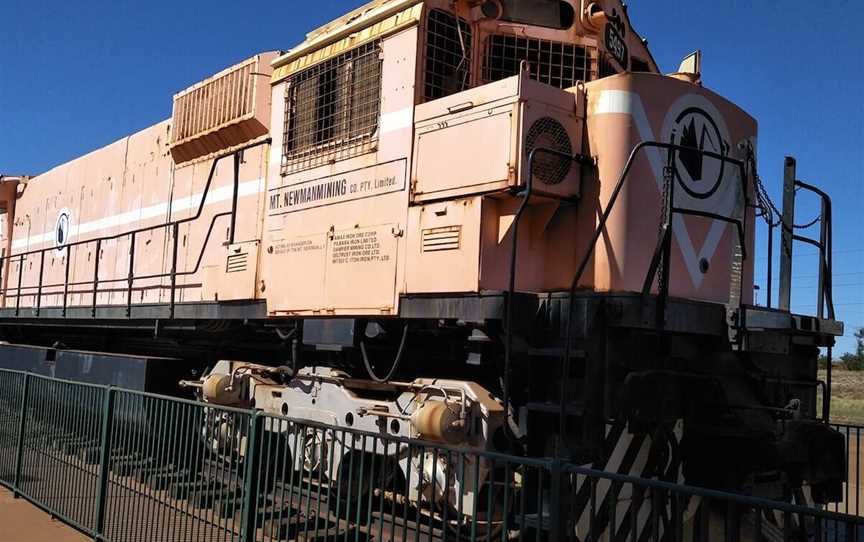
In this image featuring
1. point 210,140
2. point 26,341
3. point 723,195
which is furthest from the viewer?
point 26,341

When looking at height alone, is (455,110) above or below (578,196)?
above

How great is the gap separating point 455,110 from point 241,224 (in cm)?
328

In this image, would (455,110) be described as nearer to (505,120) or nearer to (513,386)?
(505,120)

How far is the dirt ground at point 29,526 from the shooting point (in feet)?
22.0

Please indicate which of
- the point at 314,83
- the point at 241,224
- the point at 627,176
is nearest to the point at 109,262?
the point at 241,224

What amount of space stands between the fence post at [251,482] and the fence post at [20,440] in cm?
446

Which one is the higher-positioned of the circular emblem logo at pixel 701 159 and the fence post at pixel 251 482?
the circular emblem logo at pixel 701 159

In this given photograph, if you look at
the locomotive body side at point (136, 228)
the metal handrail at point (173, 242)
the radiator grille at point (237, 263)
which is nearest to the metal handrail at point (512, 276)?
the locomotive body side at point (136, 228)

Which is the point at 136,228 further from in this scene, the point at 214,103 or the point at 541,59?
the point at 541,59

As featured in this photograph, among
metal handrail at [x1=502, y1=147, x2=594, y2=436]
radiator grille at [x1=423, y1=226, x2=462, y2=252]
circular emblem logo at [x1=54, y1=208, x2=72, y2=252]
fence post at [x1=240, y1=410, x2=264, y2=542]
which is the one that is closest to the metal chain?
metal handrail at [x1=502, y1=147, x2=594, y2=436]

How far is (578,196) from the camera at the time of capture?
5.51m

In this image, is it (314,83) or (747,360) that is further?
(314,83)

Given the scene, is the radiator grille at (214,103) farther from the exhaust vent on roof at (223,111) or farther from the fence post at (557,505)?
the fence post at (557,505)

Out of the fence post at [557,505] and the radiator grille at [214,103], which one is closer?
the fence post at [557,505]
